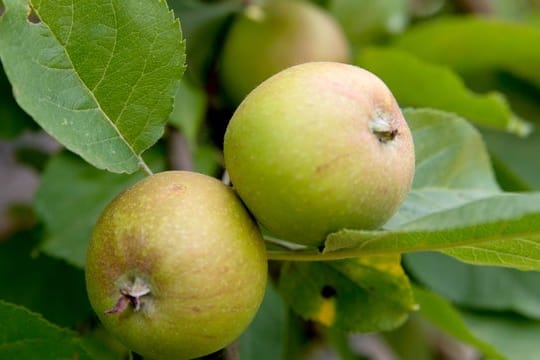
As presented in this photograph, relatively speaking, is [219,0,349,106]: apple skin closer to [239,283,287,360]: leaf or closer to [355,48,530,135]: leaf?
[355,48,530,135]: leaf

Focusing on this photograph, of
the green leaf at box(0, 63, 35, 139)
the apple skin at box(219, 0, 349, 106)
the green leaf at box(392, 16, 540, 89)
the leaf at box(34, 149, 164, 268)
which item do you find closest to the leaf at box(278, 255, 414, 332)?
the leaf at box(34, 149, 164, 268)

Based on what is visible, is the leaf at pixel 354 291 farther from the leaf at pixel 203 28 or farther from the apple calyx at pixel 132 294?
the leaf at pixel 203 28

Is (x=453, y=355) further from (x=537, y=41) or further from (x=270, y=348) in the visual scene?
(x=270, y=348)

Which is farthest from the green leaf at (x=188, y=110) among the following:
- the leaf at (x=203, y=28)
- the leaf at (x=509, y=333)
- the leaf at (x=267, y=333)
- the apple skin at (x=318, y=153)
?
the leaf at (x=509, y=333)

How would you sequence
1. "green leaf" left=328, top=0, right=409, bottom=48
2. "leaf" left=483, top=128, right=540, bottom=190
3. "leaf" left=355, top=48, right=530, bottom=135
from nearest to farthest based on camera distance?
"leaf" left=355, top=48, right=530, bottom=135, "green leaf" left=328, top=0, right=409, bottom=48, "leaf" left=483, top=128, right=540, bottom=190

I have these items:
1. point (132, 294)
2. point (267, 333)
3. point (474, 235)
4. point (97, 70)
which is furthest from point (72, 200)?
point (474, 235)

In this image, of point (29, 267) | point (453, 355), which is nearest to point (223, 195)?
point (29, 267)

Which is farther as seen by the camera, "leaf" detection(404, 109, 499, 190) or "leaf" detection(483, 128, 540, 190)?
"leaf" detection(483, 128, 540, 190)
